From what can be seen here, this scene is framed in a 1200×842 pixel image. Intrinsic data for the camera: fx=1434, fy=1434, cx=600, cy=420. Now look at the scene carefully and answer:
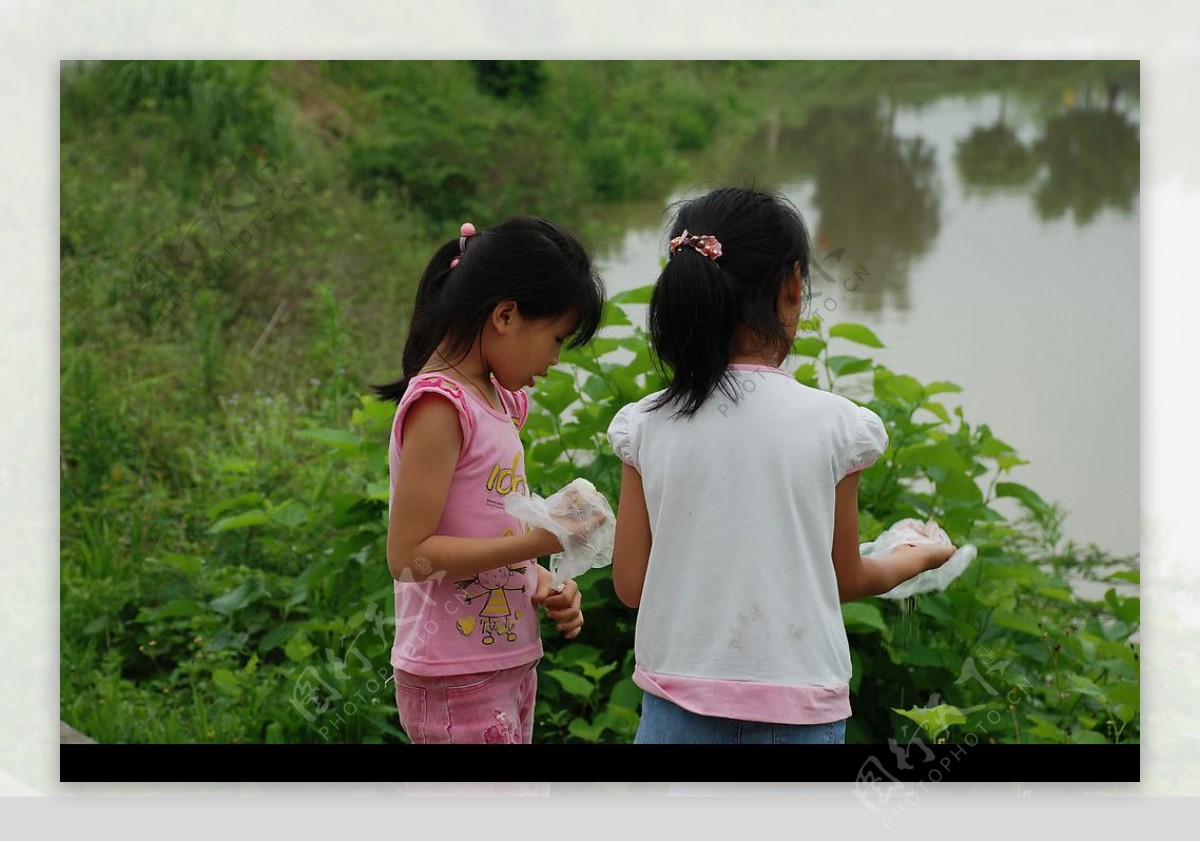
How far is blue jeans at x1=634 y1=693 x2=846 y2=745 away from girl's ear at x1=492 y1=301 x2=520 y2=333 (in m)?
0.53

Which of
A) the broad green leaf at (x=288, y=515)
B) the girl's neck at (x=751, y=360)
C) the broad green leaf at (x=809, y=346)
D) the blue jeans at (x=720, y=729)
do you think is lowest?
the blue jeans at (x=720, y=729)

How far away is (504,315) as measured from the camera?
1.97 metres

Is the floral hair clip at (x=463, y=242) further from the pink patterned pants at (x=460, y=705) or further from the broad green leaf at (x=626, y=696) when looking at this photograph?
the broad green leaf at (x=626, y=696)

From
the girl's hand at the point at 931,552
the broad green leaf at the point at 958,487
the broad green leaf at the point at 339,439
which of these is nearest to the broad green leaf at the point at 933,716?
the girl's hand at the point at 931,552

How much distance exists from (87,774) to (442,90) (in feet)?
18.7

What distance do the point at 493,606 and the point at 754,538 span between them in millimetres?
399

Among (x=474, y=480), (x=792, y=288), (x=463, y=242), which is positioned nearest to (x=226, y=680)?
(x=474, y=480)

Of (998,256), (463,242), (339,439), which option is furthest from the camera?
(998,256)

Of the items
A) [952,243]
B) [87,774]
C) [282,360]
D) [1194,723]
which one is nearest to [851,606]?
[1194,723]

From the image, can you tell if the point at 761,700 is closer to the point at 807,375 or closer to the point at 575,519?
the point at 575,519

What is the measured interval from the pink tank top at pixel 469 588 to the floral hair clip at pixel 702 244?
35cm

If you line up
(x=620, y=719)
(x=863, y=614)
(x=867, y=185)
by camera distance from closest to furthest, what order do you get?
(x=863, y=614) < (x=620, y=719) < (x=867, y=185)

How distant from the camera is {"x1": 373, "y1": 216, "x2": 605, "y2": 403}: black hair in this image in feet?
A: 6.45

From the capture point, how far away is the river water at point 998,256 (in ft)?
12.7
